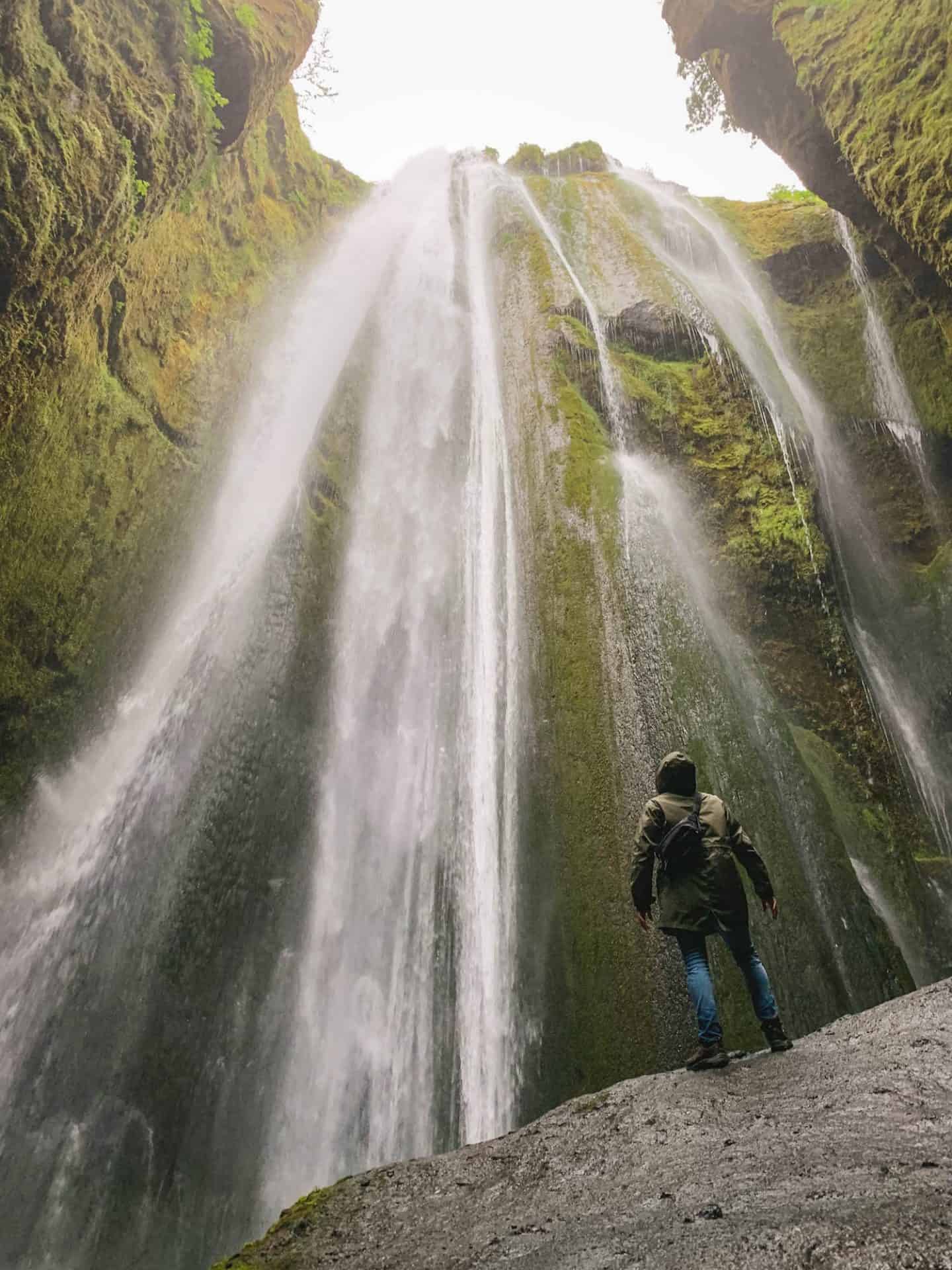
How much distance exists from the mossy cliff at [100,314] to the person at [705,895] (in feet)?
19.8

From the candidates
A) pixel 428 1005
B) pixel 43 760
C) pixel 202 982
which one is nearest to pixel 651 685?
pixel 428 1005

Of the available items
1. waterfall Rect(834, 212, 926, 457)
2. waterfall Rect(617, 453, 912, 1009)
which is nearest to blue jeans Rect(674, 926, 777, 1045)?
waterfall Rect(617, 453, 912, 1009)

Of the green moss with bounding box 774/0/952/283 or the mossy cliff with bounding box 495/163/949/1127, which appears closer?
the mossy cliff with bounding box 495/163/949/1127

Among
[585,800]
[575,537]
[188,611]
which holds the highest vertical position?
[575,537]

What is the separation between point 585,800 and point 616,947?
117 centimetres

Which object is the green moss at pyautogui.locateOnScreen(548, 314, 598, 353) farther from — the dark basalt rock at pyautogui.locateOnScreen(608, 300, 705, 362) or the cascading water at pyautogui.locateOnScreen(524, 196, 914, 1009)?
the cascading water at pyautogui.locateOnScreen(524, 196, 914, 1009)

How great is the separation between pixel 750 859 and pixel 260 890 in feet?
15.2

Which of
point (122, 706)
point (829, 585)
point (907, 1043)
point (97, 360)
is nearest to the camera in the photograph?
point (907, 1043)

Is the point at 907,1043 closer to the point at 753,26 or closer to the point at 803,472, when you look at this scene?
the point at 803,472

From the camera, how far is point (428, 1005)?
5.72 m

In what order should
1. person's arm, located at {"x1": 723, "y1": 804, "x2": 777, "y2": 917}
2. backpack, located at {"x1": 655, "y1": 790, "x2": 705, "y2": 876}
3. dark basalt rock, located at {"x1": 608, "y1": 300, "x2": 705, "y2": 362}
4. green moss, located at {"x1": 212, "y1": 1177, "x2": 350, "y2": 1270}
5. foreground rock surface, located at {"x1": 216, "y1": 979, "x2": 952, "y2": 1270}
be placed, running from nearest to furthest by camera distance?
foreground rock surface, located at {"x1": 216, "y1": 979, "x2": 952, "y2": 1270} < green moss, located at {"x1": 212, "y1": 1177, "x2": 350, "y2": 1270} < backpack, located at {"x1": 655, "y1": 790, "x2": 705, "y2": 876} < person's arm, located at {"x1": 723, "y1": 804, "x2": 777, "y2": 917} < dark basalt rock, located at {"x1": 608, "y1": 300, "x2": 705, "y2": 362}

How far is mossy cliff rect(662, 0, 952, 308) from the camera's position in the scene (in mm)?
8555

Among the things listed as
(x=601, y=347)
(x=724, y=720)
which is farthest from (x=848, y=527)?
(x=724, y=720)

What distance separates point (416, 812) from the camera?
6.98 meters
